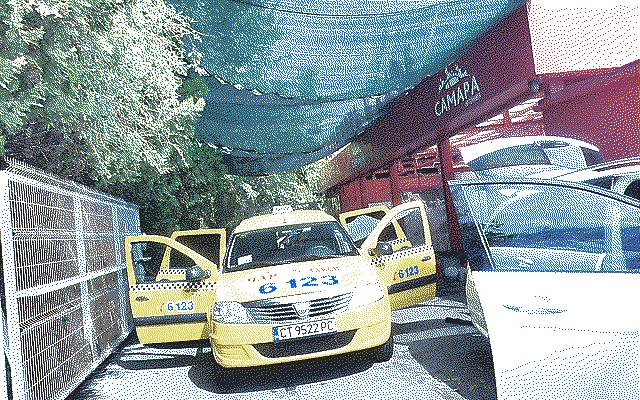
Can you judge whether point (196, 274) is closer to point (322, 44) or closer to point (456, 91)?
point (322, 44)

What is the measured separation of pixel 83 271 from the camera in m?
6.79

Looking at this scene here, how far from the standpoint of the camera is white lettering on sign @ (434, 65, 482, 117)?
393 inches

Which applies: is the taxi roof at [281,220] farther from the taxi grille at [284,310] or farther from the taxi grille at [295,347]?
the taxi grille at [295,347]

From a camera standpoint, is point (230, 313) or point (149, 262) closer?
point (230, 313)

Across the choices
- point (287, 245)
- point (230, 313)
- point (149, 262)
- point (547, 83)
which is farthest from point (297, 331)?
point (149, 262)

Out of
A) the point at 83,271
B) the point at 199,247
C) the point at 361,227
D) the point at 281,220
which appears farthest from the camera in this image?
the point at 361,227

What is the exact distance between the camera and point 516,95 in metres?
8.64

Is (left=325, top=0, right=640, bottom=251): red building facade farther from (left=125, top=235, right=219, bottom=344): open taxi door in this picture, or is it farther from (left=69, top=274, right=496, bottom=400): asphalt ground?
(left=125, top=235, right=219, bottom=344): open taxi door

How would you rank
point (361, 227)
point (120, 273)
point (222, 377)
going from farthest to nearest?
point (361, 227) < point (120, 273) < point (222, 377)

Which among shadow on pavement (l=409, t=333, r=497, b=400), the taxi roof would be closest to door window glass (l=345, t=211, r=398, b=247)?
the taxi roof

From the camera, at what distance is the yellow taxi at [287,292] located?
5758mm

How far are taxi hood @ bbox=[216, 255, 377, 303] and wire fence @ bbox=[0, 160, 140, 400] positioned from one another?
1.48m

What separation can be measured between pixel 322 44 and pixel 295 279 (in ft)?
13.8

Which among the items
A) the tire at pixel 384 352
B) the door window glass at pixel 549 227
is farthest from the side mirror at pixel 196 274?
the door window glass at pixel 549 227
